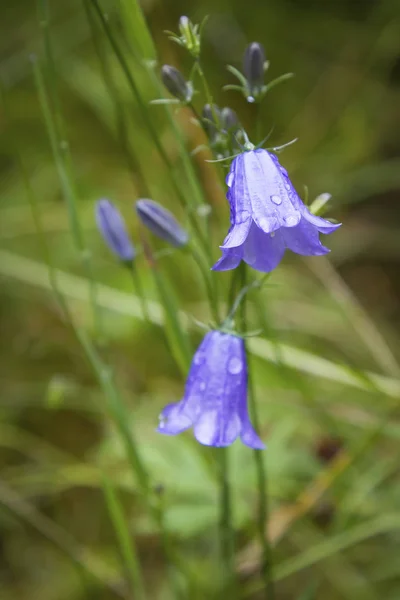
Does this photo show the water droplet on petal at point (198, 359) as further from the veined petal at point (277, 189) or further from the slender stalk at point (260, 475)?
the veined petal at point (277, 189)

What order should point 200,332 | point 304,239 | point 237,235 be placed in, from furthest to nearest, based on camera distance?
point 200,332 < point 304,239 < point 237,235

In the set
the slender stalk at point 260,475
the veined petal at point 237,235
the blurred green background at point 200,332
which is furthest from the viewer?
the blurred green background at point 200,332

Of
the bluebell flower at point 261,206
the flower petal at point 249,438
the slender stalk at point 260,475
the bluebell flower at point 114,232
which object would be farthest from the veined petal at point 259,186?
the bluebell flower at point 114,232

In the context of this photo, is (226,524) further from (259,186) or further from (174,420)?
(259,186)

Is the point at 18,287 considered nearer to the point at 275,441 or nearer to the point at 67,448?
the point at 67,448

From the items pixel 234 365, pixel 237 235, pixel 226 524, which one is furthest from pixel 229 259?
pixel 226 524

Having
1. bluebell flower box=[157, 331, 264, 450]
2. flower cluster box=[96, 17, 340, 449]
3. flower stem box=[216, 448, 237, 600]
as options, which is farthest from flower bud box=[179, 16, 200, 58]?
flower stem box=[216, 448, 237, 600]
